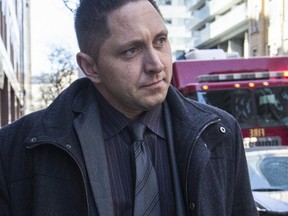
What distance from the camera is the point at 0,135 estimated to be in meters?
2.04

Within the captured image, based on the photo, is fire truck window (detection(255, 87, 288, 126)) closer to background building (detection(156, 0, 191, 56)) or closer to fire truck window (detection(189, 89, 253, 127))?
fire truck window (detection(189, 89, 253, 127))

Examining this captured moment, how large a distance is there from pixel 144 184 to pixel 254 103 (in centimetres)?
889

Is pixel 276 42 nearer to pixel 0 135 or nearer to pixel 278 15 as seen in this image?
pixel 278 15

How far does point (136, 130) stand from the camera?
2.05 meters

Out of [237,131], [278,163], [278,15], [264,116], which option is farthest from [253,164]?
[278,15]

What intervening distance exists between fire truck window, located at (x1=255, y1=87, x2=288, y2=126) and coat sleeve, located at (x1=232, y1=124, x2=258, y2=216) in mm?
8543

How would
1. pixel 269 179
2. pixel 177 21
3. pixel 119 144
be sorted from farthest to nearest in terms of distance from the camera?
pixel 177 21
pixel 269 179
pixel 119 144

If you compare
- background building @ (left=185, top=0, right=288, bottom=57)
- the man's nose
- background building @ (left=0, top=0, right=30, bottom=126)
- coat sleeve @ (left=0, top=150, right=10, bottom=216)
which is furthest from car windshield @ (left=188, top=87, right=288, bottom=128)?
background building @ (left=185, top=0, right=288, bottom=57)

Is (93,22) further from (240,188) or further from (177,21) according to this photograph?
(177,21)

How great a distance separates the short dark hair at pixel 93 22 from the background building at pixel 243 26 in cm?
2796

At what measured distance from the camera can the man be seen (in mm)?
1901

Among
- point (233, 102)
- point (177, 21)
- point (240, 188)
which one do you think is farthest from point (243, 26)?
point (177, 21)

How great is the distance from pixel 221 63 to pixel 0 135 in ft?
31.7

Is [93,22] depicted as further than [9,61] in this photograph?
No
